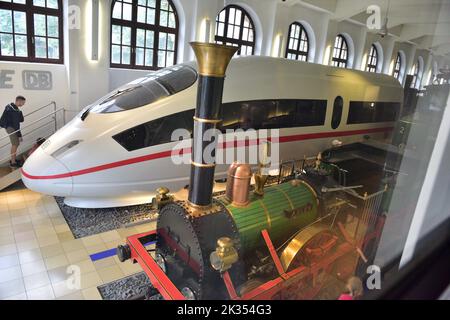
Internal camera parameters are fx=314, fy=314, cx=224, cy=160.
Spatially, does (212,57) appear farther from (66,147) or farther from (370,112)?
(370,112)

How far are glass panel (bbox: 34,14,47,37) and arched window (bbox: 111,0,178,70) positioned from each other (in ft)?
5.53

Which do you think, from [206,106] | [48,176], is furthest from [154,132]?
[206,106]

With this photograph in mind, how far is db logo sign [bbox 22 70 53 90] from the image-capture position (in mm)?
7379

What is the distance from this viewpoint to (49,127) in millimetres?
7957

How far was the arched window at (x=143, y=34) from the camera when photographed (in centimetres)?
871

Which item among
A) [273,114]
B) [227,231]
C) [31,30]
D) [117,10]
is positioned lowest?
[227,231]

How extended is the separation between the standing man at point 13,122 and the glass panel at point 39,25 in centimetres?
193

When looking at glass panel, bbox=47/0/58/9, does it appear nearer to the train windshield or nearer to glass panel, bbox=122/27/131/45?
glass panel, bbox=122/27/131/45

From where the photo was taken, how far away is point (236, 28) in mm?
11383

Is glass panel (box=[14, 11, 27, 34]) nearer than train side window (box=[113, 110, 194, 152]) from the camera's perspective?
No

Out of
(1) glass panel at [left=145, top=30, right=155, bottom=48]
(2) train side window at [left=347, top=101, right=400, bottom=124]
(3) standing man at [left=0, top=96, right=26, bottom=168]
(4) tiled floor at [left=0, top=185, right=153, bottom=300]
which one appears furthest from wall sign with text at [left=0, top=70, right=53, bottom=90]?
(2) train side window at [left=347, top=101, right=400, bottom=124]

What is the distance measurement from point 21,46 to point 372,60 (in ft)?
52.1
